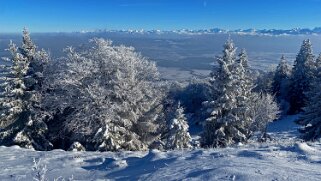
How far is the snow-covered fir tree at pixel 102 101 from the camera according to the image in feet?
86.7

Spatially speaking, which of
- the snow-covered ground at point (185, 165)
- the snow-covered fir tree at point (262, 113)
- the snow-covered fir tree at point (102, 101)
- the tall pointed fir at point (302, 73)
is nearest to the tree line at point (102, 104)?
the snow-covered fir tree at point (102, 101)

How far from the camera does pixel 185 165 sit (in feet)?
34.4

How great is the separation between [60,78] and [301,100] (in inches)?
1671

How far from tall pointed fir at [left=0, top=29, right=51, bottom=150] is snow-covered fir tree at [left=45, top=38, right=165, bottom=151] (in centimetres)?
105

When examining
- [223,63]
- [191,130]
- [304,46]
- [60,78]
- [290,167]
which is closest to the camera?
[290,167]

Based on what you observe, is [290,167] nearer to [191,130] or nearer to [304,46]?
[304,46]

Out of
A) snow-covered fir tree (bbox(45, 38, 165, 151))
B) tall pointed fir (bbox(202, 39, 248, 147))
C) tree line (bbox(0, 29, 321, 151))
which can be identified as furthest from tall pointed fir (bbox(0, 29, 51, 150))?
tall pointed fir (bbox(202, 39, 248, 147))

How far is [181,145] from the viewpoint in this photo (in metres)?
28.6

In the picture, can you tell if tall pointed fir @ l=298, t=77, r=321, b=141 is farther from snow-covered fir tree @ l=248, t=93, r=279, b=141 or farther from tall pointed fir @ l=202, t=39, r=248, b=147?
snow-covered fir tree @ l=248, t=93, r=279, b=141

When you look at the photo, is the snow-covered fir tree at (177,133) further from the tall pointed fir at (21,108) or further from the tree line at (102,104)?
the tall pointed fir at (21,108)

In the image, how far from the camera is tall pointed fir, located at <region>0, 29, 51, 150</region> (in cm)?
2833

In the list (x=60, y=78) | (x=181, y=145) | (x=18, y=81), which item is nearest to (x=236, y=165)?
(x=181, y=145)

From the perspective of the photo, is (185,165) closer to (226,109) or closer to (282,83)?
(226,109)

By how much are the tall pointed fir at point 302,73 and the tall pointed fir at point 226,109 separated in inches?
1100
